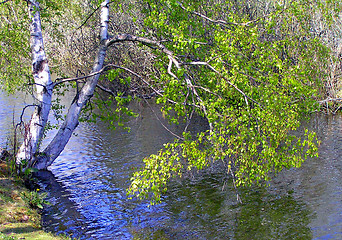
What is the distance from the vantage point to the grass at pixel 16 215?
8.29 m

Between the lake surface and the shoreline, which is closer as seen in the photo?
the shoreline

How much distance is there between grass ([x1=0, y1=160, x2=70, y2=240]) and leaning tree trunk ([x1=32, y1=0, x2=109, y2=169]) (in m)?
1.83

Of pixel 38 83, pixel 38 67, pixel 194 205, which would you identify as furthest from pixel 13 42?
pixel 194 205

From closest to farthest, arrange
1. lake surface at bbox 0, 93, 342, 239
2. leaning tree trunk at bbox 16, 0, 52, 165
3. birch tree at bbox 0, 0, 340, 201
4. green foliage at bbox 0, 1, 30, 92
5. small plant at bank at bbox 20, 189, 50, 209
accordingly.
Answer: birch tree at bbox 0, 0, 340, 201
lake surface at bbox 0, 93, 342, 239
small plant at bank at bbox 20, 189, 50, 209
leaning tree trunk at bbox 16, 0, 52, 165
green foliage at bbox 0, 1, 30, 92

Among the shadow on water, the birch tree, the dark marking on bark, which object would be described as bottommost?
the shadow on water

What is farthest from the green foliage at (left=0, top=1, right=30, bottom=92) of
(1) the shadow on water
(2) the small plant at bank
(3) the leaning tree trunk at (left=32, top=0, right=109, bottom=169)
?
(1) the shadow on water

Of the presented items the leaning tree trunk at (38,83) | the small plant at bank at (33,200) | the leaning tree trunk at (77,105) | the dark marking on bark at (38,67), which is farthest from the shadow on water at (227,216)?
the dark marking on bark at (38,67)

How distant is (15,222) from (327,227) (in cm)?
804

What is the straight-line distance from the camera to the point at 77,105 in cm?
1417

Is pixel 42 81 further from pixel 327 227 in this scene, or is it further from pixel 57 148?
pixel 327 227

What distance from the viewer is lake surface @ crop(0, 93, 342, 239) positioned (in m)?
10.3

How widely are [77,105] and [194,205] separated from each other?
5670mm

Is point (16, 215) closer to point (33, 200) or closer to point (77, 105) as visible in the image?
point (33, 200)

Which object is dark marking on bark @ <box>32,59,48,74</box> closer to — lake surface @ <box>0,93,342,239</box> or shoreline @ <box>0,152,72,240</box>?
lake surface @ <box>0,93,342,239</box>
